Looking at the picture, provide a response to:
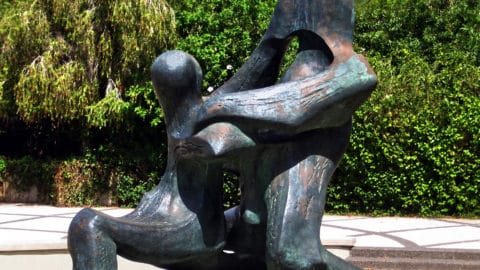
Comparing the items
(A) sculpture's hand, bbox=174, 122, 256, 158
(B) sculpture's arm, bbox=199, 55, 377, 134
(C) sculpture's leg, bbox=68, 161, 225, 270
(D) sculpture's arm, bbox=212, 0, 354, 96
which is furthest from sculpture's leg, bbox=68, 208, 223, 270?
(D) sculpture's arm, bbox=212, 0, 354, 96

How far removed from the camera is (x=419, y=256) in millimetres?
8406

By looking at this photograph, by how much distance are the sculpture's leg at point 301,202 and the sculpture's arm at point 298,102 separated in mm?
111

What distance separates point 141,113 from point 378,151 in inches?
152

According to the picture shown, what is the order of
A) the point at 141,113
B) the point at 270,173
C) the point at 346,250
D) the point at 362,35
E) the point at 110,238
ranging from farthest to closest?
the point at 362,35 → the point at 141,113 → the point at 346,250 → the point at 270,173 → the point at 110,238

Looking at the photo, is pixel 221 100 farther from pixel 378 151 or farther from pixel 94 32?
pixel 94 32

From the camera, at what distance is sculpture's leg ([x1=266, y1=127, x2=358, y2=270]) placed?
3121 millimetres

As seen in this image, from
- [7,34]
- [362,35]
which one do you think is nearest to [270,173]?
[7,34]

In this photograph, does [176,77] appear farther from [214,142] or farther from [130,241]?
[130,241]

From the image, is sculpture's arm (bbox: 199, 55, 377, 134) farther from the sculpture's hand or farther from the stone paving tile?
the stone paving tile

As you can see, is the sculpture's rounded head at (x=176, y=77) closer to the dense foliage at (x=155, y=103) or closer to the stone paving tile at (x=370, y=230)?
the stone paving tile at (x=370, y=230)

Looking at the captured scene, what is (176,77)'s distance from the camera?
3250 millimetres

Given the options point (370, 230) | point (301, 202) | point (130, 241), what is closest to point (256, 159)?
point (301, 202)

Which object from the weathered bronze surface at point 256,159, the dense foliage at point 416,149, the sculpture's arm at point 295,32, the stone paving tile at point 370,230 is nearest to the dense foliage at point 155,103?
the dense foliage at point 416,149

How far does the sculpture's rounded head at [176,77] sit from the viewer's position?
3.25 meters
